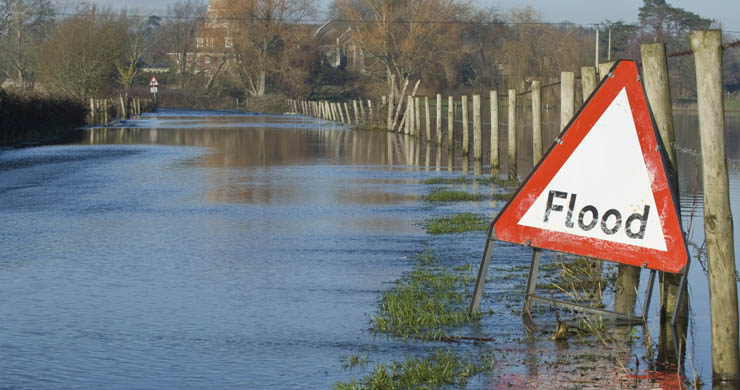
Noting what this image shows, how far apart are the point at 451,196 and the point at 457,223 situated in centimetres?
397

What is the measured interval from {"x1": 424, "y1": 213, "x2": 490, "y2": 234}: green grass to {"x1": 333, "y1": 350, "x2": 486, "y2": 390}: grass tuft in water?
7400 mm

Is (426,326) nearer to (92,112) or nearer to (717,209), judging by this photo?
(717,209)

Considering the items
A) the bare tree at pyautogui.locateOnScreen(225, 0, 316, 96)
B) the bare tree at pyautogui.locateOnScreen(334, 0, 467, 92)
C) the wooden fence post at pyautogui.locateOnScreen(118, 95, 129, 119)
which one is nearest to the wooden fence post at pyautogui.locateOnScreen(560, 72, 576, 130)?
the wooden fence post at pyautogui.locateOnScreen(118, 95, 129, 119)

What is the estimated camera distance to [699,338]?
879 centimetres

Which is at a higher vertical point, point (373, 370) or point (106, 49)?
point (106, 49)

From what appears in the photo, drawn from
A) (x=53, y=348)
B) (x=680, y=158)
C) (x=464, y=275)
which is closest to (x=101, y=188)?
(x=464, y=275)

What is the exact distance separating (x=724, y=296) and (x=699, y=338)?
5.48ft

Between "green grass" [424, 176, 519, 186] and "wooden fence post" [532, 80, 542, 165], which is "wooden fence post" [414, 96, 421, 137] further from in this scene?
"wooden fence post" [532, 80, 542, 165]

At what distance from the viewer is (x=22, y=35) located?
3937 inches

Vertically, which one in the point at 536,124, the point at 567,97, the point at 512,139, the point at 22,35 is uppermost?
the point at 22,35

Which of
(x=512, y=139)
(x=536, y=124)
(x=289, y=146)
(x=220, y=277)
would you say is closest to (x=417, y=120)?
(x=289, y=146)

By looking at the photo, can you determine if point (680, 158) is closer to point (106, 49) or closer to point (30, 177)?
point (30, 177)

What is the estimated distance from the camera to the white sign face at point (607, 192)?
7.75 meters

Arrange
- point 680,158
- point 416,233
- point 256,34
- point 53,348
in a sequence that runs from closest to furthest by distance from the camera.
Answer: point 53,348 → point 416,233 → point 680,158 → point 256,34
